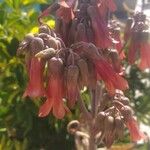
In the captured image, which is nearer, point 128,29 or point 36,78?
point 36,78

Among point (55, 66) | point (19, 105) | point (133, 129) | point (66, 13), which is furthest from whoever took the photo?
point (19, 105)

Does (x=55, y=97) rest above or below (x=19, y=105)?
above

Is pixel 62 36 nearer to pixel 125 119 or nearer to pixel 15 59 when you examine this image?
pixel 125 119

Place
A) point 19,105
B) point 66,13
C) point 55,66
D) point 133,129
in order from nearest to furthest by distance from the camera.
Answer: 1. point 55,66
2. point 66,13
3. point 133,129
4. point 19,105

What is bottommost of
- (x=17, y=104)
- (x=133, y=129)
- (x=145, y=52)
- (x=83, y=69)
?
(x=17, y=104)

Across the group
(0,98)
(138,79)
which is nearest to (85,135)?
(0,98)

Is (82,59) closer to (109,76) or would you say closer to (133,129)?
(109,76)

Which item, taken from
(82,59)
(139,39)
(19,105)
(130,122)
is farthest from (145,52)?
(19,105)

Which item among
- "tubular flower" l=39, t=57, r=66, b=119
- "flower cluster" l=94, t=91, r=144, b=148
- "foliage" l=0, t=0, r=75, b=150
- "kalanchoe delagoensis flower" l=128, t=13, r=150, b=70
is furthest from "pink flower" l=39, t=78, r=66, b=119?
"foliage" l=0, t=0, r=75, b=150
